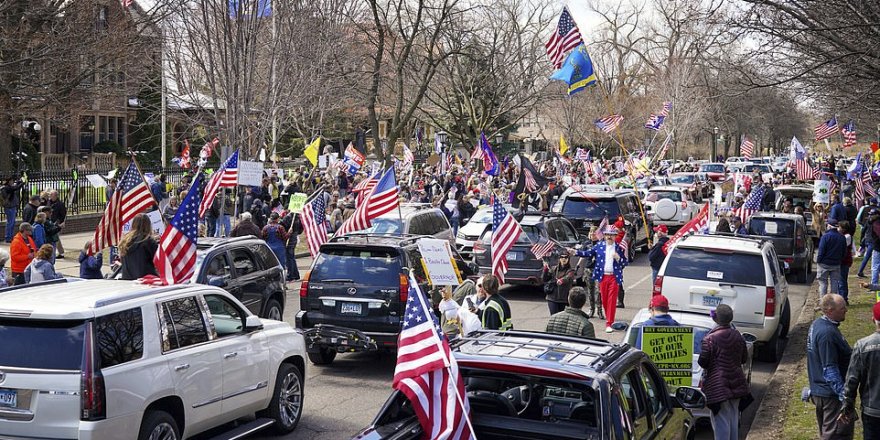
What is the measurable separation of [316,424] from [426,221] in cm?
1086

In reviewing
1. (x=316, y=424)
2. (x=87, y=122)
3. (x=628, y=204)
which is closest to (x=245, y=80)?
(x=628, y=204)

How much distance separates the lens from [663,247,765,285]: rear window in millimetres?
13672

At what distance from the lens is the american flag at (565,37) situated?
1014 inches

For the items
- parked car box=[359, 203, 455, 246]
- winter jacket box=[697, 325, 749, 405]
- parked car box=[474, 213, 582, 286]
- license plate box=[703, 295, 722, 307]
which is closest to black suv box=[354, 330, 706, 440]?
winter jacket box=[697, 325, 749, 405]

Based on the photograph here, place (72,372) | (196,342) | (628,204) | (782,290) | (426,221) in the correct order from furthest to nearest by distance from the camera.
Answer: (628,204), (426,221), (782,290), (196,342), (72,372)

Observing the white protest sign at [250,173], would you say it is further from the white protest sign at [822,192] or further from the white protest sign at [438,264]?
the white protest sign at [822,192]

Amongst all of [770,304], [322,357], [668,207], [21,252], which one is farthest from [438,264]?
[668,207]

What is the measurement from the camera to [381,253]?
12.9m

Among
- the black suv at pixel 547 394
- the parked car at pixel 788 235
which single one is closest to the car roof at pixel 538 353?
the black suv at pixel 547 394

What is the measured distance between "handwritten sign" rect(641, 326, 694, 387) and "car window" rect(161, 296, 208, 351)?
4035 millimetres

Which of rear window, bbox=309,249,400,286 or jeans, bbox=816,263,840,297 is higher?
rear window, bbox=309,249,400,286

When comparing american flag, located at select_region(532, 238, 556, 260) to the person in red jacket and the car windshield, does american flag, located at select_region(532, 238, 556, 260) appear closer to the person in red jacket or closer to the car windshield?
the car windshield

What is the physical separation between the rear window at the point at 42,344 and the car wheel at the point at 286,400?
2.62 metres

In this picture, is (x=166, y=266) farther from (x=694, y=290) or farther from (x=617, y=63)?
(x=617, y=63)
